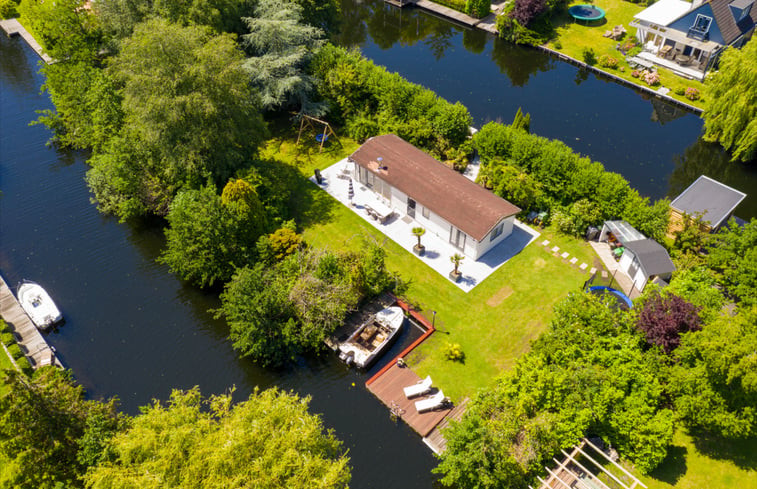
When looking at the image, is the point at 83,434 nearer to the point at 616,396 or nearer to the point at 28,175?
the point at 616,396

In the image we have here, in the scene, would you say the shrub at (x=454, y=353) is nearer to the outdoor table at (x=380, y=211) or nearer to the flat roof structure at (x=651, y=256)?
the outdoor table at (x=380, y=211)

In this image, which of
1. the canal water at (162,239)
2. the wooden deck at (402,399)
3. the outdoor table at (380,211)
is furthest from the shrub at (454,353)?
the outdoor table at (380,211)

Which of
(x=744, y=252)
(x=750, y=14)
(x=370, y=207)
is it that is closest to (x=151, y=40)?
(x=370, y=207)

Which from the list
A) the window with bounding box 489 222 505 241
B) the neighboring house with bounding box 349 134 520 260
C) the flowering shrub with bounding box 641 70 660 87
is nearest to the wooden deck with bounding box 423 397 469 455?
the neighboring house with bounding box 349 134 520 260

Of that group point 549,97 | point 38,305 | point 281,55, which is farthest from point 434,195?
point 38,305

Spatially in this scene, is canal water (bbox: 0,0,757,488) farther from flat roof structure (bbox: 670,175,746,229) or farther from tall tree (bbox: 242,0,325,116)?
tall tree (bbox: 242,0,325,116)

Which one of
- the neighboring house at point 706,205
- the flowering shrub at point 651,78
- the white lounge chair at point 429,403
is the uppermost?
the flowering shrub at point 651,78
